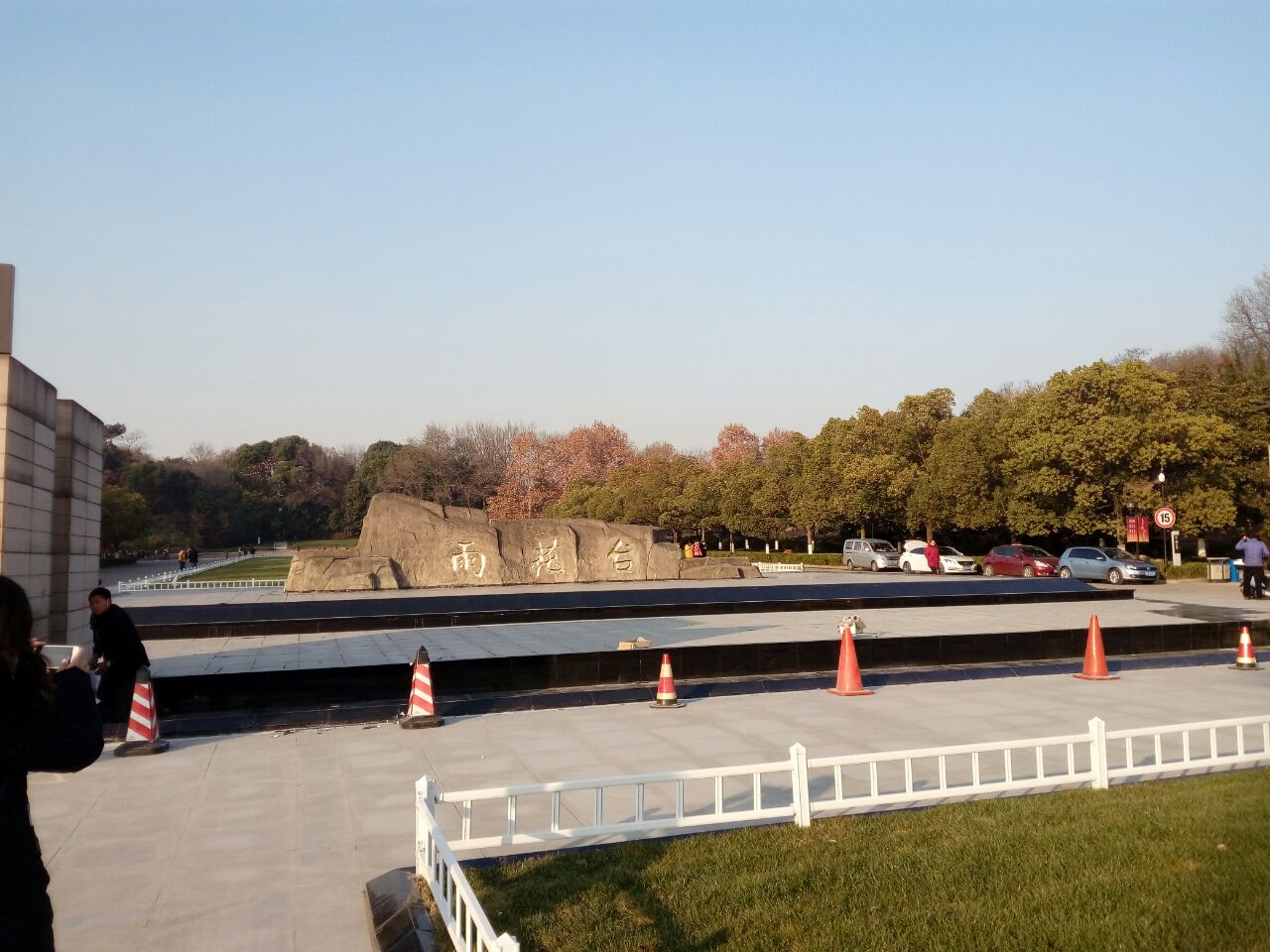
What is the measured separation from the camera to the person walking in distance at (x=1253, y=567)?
66.3 ft

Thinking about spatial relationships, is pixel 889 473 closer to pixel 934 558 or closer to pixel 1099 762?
pixel 934 558

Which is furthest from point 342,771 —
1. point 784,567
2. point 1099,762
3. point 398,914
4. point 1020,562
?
point 784,567

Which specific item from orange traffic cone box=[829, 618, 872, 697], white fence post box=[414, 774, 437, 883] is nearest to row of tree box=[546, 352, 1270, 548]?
orange traffic cone box=[829, 618, 872, 697]

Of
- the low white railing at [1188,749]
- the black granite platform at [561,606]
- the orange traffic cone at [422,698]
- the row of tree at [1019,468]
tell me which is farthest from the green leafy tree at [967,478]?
the orange traffic cone at [422,698]

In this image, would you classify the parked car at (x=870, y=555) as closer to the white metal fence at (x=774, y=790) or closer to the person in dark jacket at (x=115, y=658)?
the white metal fence at (x=774, y=790)

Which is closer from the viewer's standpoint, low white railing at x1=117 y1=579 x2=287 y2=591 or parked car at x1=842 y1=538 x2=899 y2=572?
low white railing at x1=117 y1=579 x2=287 y2=591

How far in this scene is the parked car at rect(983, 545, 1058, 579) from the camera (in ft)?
98.4

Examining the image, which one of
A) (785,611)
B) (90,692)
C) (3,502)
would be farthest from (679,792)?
(785,611)

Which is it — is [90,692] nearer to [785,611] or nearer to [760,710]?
[760,710]

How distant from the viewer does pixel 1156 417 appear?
1234 inches

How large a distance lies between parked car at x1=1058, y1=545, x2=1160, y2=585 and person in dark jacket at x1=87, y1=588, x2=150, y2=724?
2525 centimetres

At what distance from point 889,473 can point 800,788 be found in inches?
1462

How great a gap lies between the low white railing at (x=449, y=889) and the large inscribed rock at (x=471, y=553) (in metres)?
22.2

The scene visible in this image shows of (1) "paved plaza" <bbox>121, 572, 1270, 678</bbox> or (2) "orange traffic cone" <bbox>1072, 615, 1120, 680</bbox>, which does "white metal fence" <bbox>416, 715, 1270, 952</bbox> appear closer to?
(2) "orange traffic cone" <bbox>1072, 615, 1120, 680</bbox>
